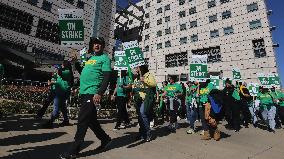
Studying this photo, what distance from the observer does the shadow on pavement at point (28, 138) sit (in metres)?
4.91

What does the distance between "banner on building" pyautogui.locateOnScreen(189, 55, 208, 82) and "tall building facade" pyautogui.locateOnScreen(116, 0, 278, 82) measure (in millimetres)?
28732

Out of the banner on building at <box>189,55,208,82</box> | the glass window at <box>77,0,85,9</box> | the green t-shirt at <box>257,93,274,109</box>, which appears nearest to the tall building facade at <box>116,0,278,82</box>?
the glass window at <box>77,0,85,9</box>

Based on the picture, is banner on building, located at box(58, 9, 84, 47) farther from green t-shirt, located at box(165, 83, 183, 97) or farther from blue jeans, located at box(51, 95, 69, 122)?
green t-shirt, located at box(165, 83, 183, 97)

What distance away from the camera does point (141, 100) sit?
6320 mm

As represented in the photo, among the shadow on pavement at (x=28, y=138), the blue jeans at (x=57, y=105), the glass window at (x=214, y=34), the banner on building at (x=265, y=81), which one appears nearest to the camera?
the shadow on pavement at (x=28, y=138)

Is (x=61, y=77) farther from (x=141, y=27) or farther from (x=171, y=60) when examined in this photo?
(x=141, y=27)

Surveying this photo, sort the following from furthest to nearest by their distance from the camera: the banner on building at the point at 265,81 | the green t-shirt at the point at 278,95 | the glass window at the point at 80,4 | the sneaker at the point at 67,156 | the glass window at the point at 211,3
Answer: the glass window at the point at 211,3
the glass window at the point at 80,4
the banner on building at the point at 265,81
the green t-shirt at the point at 278,95
the sneaker at the point at 67,156

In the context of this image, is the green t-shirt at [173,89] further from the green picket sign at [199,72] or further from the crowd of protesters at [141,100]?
the green picket sign at [199,72]

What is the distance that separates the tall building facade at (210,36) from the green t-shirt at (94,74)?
33.6m

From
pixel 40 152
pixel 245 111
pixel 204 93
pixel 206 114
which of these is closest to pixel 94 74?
pixel 40 152

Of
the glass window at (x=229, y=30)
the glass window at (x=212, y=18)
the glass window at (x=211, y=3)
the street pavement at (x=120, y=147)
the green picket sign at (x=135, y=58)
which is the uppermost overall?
the glass window at (x=211, y=3)

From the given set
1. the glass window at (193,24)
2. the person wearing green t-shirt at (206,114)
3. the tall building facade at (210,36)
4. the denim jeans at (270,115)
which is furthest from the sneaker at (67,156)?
the glass window at (193,24)

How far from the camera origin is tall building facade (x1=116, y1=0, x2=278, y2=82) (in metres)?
34.8

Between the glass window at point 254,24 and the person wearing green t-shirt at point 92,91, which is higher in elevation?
the glass window at point 254,24
